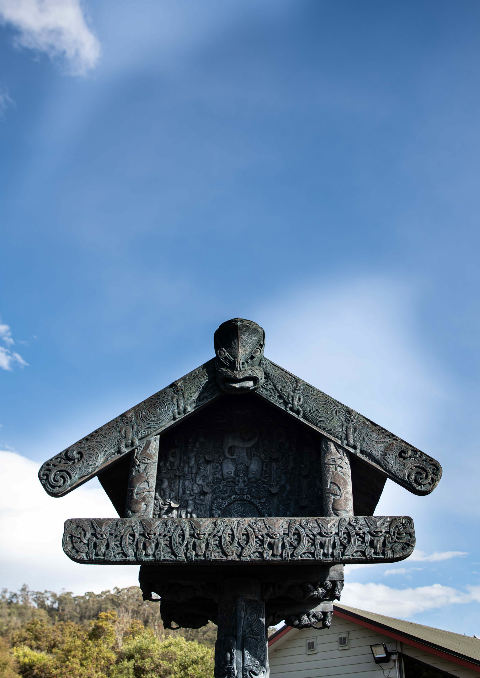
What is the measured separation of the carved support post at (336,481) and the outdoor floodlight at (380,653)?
9564 millimetres

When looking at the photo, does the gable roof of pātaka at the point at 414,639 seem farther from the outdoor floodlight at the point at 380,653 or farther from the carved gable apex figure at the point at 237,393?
the carved gable apex figure at the point at 237,393

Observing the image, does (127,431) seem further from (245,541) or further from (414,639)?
(414,639)

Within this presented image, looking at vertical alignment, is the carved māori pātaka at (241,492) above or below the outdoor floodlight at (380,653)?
above

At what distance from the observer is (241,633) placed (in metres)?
4.14

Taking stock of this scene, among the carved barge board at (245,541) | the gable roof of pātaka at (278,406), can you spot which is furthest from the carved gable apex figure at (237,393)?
the carved barge board at (245,541)

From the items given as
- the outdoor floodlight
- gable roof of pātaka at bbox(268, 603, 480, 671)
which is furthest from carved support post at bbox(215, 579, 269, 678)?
the outdoor floodlight

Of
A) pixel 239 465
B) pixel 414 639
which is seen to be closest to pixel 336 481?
pixel 239 465

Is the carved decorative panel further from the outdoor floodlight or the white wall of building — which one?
the outdoor floodlight

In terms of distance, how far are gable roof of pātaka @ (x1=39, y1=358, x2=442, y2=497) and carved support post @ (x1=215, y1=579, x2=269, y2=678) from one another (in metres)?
1.39

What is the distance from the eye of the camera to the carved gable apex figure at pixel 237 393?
4027 mm

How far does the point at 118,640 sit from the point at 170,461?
27827 mm

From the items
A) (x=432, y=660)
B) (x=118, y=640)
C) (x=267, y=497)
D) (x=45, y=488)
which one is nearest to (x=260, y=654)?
(x=267, y=497)

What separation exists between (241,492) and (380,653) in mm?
9354

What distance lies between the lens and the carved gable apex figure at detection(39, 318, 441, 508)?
13.2 feet
